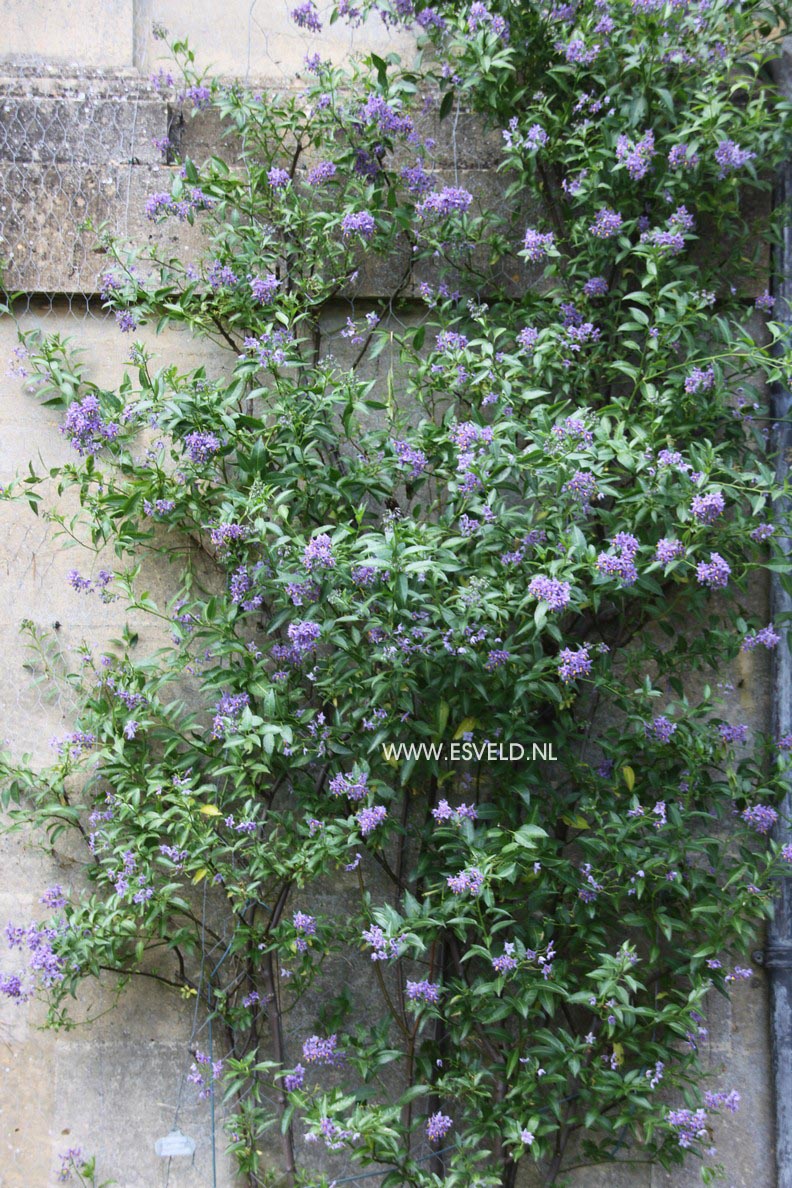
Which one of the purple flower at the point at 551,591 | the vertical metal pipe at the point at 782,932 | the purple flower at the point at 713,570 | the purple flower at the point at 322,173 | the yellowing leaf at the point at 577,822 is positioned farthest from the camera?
the purple flower at the point at 322,173

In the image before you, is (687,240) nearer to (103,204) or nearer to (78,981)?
(103,204)

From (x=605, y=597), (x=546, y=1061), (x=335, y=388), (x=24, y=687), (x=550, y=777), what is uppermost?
(x=335, y=388)

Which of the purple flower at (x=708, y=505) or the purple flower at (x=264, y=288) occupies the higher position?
the purple flower at (x=264, y=288)

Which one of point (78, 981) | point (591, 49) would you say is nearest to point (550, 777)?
point (78, 981)

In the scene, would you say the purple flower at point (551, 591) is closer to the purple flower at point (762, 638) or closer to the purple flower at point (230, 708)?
the purple flower at point (762, 638)

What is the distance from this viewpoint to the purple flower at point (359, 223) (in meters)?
2.89

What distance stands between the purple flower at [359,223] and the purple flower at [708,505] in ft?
3.78

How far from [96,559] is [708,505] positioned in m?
1.72

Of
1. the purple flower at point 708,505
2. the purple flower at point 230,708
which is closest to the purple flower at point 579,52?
the purple flower at point 708,505

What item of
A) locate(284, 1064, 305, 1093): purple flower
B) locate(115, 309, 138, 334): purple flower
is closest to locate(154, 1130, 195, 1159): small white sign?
locate(284, 1064, 305, 1093): purple flower

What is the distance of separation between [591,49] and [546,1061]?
2.59 metres

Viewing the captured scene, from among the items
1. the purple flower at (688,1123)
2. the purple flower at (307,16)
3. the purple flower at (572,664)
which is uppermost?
the purple flower at (307,16)

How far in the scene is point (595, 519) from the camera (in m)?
2.80

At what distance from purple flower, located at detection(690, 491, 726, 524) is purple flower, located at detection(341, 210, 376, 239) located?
115cm
